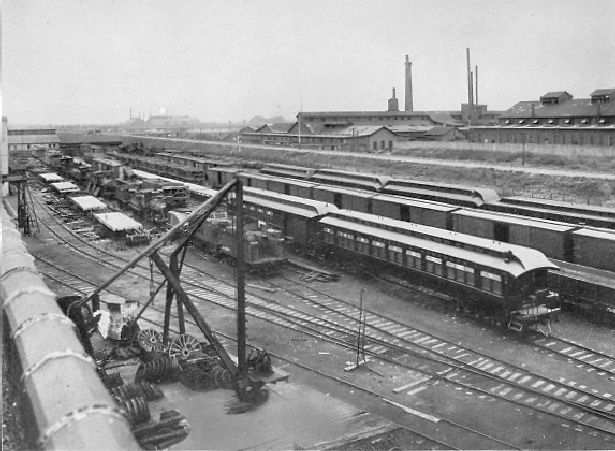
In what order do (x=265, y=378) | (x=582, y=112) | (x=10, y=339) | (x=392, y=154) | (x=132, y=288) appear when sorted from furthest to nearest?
(x=392, y=154)
(x=582, y=112)
(x=132, y=288)
(x=265, y=378)
(x=10, y=339)

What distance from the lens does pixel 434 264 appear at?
75.5ft

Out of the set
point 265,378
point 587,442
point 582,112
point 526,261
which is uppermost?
point 582,112

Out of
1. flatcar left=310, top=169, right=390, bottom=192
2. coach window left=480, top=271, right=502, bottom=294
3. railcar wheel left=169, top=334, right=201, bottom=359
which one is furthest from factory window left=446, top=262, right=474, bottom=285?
flatcar left=310, top=169, right=390, bottom=192

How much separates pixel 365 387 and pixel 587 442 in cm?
526

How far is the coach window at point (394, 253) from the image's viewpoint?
24.9m

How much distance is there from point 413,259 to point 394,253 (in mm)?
1139

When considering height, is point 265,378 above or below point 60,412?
below

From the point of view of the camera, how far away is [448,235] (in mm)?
23859

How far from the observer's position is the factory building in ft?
174

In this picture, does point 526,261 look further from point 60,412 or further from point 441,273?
point 60,412

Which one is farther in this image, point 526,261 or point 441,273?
point 441,273

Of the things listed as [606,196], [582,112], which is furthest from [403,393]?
[582,112]

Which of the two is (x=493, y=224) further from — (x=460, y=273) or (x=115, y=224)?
(x=115, y=224)

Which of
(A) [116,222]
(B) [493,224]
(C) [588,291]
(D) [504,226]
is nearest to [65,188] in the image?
(A) [116,222]
